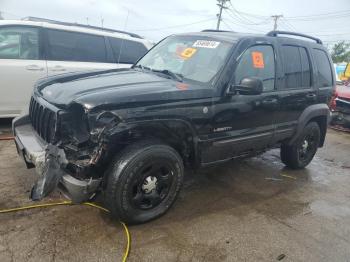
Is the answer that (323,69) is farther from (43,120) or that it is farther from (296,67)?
(43,120)

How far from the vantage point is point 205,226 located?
360 cm

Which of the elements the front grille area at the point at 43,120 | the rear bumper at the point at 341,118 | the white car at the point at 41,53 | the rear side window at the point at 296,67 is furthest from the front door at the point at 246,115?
the rear bumper at the point at 341,118

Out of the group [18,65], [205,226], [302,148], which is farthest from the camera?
[18,65]

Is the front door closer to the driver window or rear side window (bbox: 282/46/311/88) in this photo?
the driver window

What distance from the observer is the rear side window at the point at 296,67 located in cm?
470

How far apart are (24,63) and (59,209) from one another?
11.0ft

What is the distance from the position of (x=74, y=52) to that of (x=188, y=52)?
10.4ft

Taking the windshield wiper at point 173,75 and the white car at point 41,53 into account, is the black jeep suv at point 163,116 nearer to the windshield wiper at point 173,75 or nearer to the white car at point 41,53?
the windshield wiper at point 173,75

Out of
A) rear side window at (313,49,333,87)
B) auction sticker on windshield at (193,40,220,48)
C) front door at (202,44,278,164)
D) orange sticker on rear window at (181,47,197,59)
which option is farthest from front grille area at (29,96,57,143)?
rear side window at (313,49,333,87)

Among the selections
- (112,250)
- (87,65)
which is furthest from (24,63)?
(112,250)

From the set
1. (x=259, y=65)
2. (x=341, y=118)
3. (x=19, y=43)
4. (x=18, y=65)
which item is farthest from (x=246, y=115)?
(x=341, y=118)

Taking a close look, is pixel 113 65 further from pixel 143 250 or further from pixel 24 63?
pixel 143 250

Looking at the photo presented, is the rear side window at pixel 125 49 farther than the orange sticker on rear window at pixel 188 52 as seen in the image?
Yes

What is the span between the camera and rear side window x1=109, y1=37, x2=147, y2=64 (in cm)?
710
